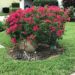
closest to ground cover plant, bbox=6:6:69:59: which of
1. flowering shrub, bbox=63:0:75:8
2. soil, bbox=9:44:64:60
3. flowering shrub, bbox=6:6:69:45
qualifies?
flowering shrub, bbox=6:6:69:45

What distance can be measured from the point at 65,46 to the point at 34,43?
5.20ft

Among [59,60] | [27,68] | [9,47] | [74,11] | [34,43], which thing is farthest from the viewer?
[74,11]

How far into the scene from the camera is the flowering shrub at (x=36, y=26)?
8.64m

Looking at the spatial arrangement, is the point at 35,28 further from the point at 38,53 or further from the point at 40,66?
the point at 40,66

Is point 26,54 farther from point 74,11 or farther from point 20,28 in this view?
point 74,11

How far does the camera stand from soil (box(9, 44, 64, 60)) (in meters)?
8.62

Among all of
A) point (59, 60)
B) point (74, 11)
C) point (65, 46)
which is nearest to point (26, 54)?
point (59, 60)

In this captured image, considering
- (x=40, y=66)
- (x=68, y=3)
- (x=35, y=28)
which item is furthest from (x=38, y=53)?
(x=68, y=3)

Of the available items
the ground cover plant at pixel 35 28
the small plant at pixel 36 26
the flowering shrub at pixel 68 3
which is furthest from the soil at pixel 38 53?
the flowering shrub at pixel 68 3

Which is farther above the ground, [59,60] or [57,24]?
[57,24]

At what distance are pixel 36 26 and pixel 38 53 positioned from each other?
777 mm

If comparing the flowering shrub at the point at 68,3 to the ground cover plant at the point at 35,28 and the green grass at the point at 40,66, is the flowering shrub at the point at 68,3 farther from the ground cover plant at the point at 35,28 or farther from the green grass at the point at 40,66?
the green grass at the point at 40,66

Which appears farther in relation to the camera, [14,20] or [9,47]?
[9,47]

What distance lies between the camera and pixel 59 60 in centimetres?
827
